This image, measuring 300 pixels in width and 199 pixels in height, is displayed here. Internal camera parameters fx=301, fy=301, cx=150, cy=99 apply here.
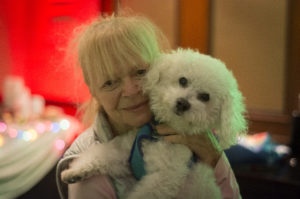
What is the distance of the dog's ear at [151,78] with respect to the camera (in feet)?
2.84

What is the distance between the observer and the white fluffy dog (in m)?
0.82

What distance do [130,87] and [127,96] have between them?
A: 0.09 ft

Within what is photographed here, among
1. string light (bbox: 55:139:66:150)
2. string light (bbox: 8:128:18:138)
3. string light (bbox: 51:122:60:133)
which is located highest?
string light (bbox: 8:128:18:138)

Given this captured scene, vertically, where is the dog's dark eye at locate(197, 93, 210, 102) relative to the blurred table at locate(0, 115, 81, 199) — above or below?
above

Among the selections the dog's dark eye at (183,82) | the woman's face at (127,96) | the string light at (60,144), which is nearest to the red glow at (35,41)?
the string light at (60,144)

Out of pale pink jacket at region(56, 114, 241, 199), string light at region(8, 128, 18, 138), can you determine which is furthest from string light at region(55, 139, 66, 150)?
pale pink jacket at region(56, 114, 241, 199)

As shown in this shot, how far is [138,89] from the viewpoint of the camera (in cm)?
88

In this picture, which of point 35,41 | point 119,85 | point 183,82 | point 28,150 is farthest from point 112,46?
point 35,41

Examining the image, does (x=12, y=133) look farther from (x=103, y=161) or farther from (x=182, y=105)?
(x=182, y=105)

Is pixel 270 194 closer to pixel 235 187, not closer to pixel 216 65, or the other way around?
pixel 235 187

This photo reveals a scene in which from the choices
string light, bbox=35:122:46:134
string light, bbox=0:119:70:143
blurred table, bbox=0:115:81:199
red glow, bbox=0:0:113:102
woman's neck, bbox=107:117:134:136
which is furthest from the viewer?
red glow, bbox=0:0:113:102

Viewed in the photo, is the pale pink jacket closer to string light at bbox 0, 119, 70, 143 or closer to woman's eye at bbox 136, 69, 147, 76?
woman's eye at bbox 136, 69, 147, 76

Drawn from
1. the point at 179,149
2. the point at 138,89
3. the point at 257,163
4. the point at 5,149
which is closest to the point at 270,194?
the point at 257,163

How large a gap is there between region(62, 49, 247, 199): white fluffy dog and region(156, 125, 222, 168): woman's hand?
17mm
